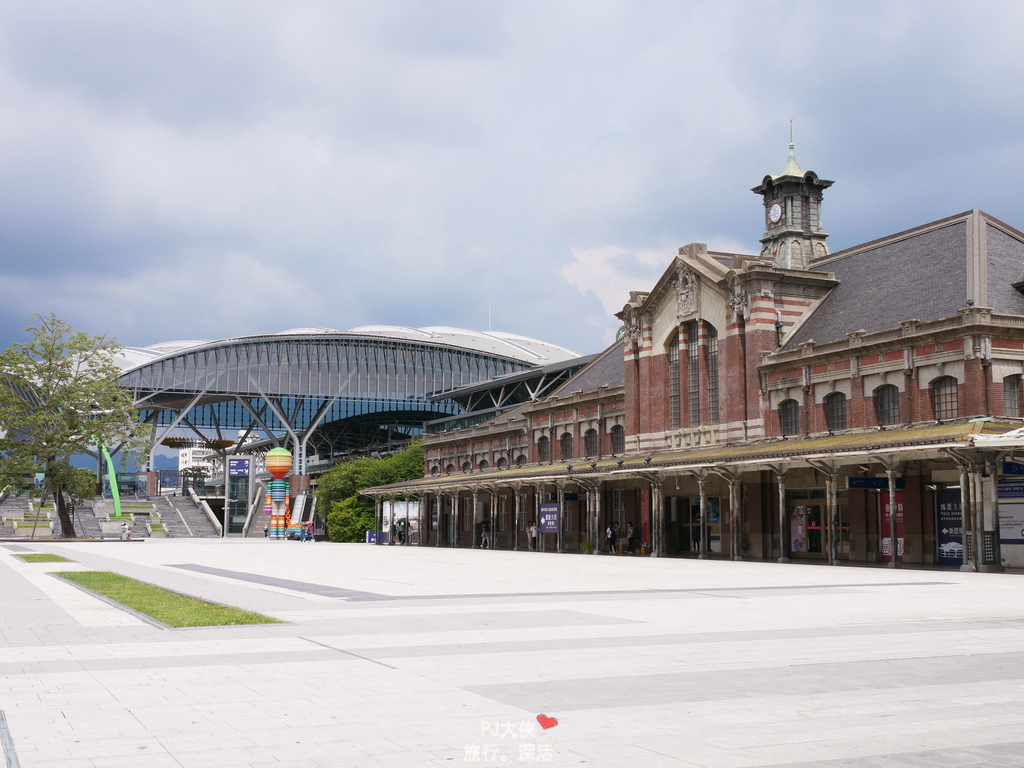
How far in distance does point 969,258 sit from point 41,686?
40589 millimetres

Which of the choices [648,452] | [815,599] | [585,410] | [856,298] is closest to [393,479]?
[585,410]

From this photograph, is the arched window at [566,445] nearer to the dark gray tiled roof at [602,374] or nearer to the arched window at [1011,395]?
the dark gray tiled roof at [602,374]

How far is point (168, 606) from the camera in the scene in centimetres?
1883

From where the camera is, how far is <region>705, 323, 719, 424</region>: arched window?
53.1 metres

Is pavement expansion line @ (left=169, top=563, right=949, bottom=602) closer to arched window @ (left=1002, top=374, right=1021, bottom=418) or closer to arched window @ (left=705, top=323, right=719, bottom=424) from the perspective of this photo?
arched window @ (left=1002, top=374, right=1021, bottom=418)

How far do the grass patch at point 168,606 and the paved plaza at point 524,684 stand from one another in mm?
547

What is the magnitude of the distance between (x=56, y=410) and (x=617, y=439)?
3742 cm

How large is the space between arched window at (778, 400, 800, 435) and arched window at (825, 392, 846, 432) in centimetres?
199

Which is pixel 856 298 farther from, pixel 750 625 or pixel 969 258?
pixel 750 625

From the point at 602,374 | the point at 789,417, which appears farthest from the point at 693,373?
the point at 602,374

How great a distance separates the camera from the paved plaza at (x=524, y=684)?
24.9 ft

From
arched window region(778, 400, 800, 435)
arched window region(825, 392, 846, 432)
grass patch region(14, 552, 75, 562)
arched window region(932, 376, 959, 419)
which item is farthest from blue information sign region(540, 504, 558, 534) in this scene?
grass patch region(14, 552, 75, 562)

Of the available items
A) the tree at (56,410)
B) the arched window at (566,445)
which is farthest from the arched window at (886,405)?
the tree at (56,410)

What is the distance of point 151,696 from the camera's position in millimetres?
9656
